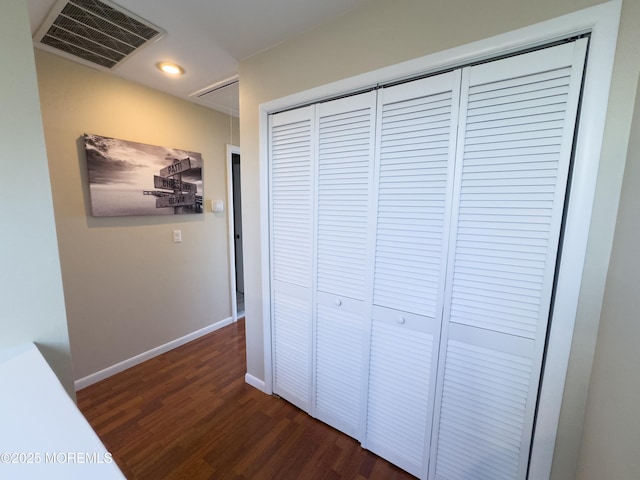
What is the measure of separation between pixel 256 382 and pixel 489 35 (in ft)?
8.31

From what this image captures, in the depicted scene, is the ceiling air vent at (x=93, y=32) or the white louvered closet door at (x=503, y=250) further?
the ceiling air vent at (x=93, y=32)

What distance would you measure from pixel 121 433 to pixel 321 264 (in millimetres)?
1693

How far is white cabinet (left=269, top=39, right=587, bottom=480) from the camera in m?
1.01

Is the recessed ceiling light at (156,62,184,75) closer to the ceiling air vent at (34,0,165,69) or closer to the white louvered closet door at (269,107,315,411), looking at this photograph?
the ceiling air vent at (34,0,165,69)

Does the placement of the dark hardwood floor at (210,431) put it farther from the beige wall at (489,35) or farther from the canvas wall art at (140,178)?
the canvas wall art at (140,178)

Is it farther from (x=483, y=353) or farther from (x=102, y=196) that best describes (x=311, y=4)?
(x=102, y=196)

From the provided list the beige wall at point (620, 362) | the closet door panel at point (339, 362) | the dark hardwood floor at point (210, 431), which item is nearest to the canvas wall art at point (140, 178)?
the dark hardwood floor at point (210, 431)

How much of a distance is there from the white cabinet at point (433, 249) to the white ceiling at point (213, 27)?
0.43 metres

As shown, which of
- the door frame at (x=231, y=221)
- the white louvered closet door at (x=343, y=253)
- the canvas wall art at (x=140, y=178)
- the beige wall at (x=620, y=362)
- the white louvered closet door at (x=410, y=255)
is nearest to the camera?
the beige wall at (x=620, y=362)

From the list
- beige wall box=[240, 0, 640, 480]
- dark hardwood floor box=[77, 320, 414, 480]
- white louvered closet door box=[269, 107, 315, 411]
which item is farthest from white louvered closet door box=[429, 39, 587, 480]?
white louvered closet door box=[269, 107, 315, 411]

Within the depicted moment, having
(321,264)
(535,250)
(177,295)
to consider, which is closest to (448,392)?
(535,250)

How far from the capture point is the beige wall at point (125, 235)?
6.04 feet

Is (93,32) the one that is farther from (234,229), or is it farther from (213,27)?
(234,229)

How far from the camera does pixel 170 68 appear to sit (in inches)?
75.5
